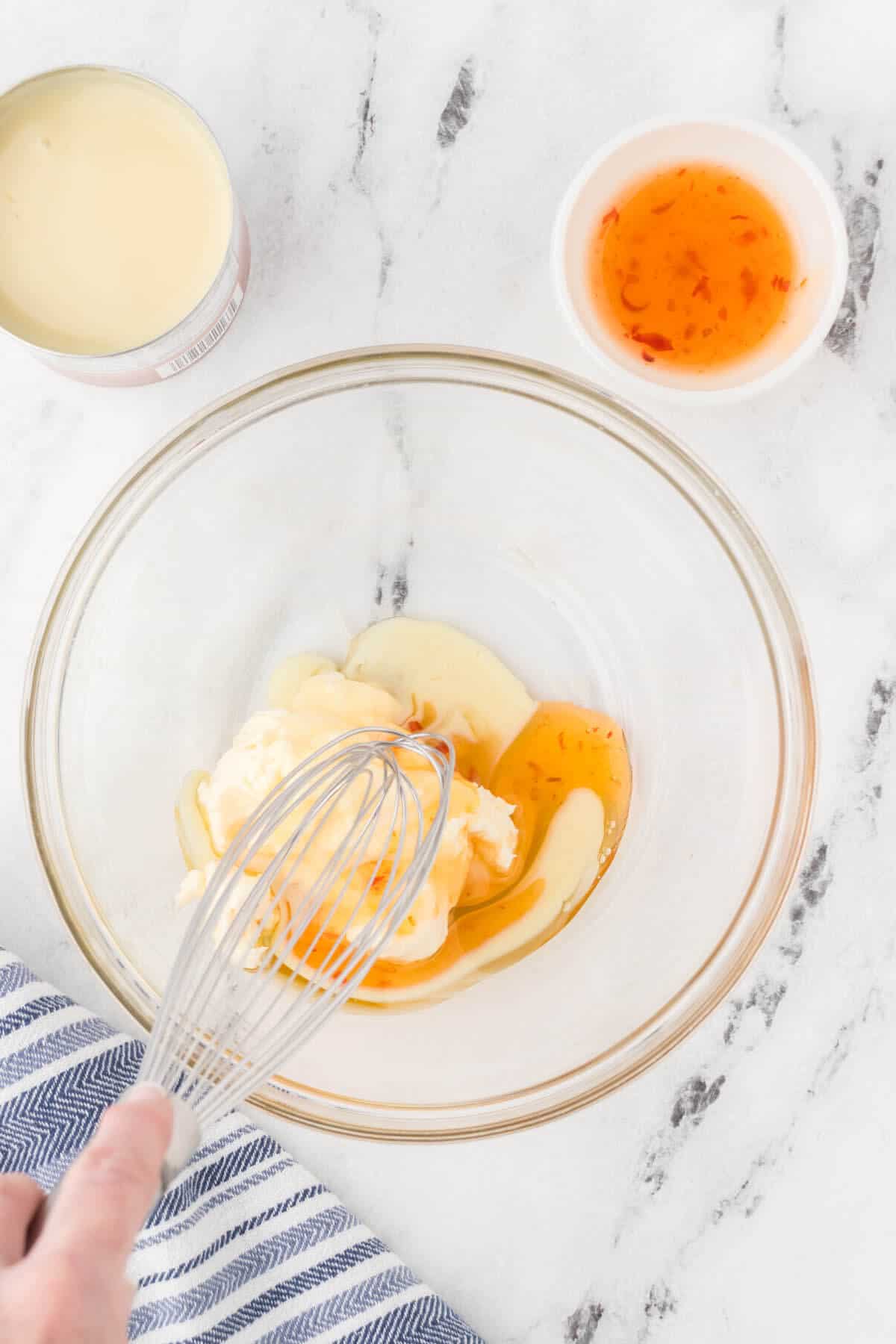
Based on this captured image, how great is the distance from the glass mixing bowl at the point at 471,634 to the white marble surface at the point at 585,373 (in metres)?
0.06

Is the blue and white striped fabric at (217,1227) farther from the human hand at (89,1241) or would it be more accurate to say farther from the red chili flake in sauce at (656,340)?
the red chili flake in sauce at (656,340)

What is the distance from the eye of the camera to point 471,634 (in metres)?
0.97

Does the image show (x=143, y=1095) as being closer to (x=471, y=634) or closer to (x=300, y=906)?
(x=300, y=906)

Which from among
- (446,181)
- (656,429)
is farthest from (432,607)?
(446,181)

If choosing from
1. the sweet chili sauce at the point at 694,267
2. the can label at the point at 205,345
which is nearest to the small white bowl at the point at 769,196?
the sweet chili sauce at the point at 694,267

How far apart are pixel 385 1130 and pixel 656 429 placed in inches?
21.2

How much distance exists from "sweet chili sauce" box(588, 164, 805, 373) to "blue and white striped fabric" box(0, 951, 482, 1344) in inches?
27.4

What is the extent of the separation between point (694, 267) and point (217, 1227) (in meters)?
0.85

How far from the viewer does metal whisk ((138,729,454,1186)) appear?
784mm

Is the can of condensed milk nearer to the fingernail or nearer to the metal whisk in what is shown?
the metal whisk

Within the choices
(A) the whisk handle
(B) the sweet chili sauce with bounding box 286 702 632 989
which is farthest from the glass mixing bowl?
(A) the whisk handle

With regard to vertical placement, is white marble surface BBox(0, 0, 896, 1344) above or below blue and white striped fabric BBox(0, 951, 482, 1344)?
above

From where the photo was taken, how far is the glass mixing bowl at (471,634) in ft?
2.89

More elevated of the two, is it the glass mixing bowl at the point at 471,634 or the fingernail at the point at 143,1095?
the glass mixing bowl at the point at 471,634
